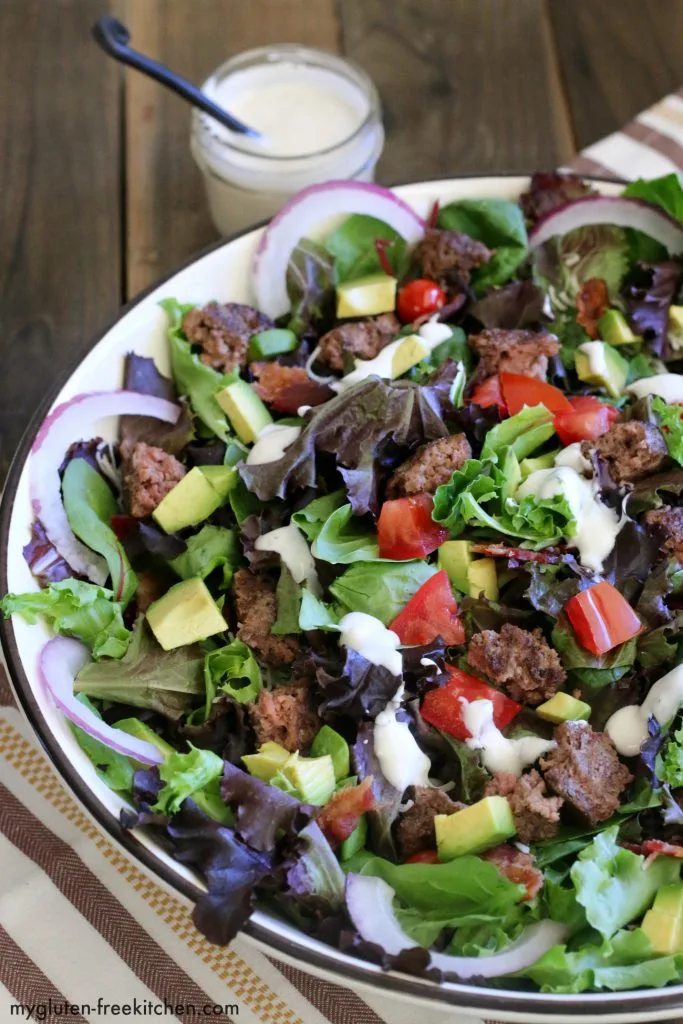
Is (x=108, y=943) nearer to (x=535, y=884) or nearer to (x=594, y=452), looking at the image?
(x=535, y=884)

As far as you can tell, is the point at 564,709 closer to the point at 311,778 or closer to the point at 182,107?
the point at 311,778

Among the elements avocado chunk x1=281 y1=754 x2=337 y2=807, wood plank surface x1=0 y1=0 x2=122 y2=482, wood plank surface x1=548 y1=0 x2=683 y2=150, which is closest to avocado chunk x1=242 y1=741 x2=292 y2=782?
avocado chunk x1=281 y1=754 x2=337 y2=807

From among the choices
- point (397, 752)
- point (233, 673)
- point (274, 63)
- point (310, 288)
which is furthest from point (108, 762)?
point (274, 63)

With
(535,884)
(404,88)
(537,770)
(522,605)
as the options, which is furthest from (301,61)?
(535,884)

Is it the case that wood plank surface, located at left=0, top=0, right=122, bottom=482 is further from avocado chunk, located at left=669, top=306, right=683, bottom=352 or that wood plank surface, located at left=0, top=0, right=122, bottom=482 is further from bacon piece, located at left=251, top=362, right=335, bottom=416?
avocado chunk, located at left=669, top=306, right=683, bottom=352

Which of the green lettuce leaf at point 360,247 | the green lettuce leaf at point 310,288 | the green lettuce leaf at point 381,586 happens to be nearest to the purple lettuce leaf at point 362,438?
the green lettuce leaf at point 381,586
